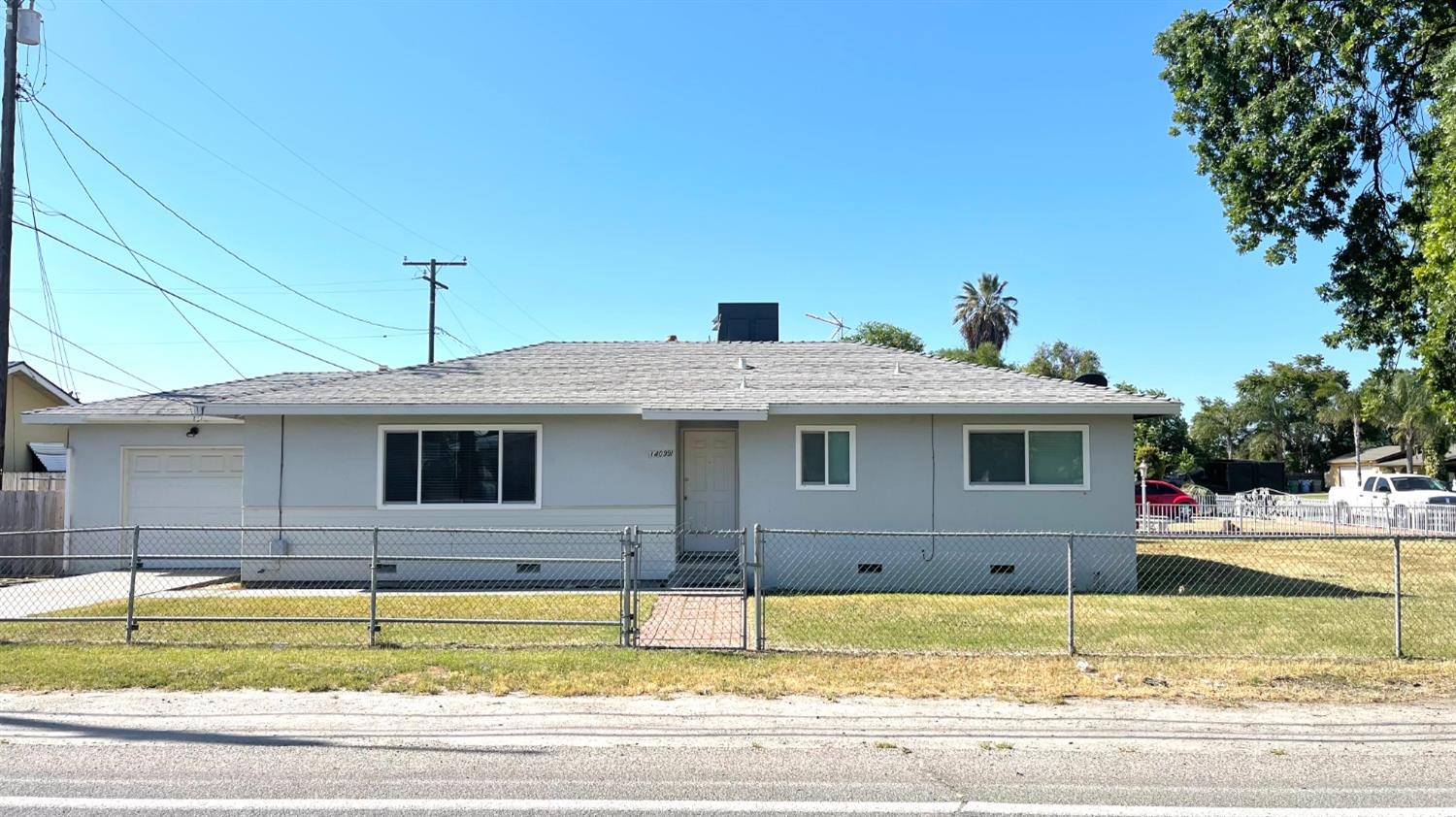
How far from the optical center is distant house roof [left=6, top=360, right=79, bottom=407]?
23094mm

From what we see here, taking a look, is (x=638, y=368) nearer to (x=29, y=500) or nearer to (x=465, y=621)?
(x=465, y=621)

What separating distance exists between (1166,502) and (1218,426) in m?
50.5

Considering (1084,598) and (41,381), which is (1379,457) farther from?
Result: (41,381)

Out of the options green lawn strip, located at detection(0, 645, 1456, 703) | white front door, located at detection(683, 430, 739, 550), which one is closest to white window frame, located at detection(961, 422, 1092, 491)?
white front door, located at detection(683, 430, 739, 550)

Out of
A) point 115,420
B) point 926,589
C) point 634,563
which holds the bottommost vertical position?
point 926,589

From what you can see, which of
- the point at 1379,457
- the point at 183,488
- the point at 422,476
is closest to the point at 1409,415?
the point at 1379,457

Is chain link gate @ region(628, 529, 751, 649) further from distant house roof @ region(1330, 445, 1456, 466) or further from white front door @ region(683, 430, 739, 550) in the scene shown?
distant house roof @ region(1330, 445, 1456, 466)

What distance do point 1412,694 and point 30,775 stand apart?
30.7 feet

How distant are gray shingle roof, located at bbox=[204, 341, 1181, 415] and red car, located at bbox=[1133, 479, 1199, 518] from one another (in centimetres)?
1484

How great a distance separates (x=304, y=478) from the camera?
556 inches

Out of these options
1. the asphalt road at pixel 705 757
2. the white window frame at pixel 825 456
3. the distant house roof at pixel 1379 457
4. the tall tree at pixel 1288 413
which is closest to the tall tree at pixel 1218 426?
the tall tree at pixel 1288 413

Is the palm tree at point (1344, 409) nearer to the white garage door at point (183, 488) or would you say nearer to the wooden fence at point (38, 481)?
the white garage door at point (183, 488)

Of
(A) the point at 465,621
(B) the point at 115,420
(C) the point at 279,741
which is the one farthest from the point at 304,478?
(C) the point at 279,741

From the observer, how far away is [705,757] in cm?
559
